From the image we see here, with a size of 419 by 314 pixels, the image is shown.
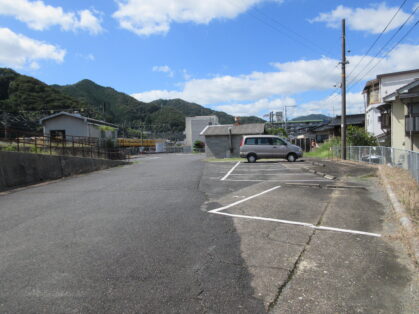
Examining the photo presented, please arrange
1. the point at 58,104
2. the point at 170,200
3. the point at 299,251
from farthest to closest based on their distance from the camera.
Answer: the point at 58,104 → the point at 170,200 → the point at 299,251

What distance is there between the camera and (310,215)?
6996 mm

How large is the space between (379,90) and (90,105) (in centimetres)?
7016

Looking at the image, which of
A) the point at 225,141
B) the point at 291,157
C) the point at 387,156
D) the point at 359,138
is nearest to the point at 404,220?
the point at 387,156

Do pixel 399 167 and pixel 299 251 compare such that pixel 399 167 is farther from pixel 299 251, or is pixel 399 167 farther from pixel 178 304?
pixel 178 304

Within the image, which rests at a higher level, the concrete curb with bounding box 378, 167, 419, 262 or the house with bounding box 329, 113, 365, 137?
the house with bounding box 329, 113, 365, 137

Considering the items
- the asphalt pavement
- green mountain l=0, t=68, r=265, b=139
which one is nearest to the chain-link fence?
the asphalt pavement

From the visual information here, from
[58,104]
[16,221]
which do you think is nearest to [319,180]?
[16,221]

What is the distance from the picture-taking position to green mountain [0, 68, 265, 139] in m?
50.9

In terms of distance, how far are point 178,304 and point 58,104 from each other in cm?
6083

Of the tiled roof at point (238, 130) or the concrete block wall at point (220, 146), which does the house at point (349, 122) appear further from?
the concrete block wall at point (220, 146)

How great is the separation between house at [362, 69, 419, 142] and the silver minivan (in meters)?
12.8

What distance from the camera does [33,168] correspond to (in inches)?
586

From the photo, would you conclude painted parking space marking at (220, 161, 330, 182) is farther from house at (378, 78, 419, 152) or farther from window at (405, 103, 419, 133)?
house at (378, 78, 419, 152)

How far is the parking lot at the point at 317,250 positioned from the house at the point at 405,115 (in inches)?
645
